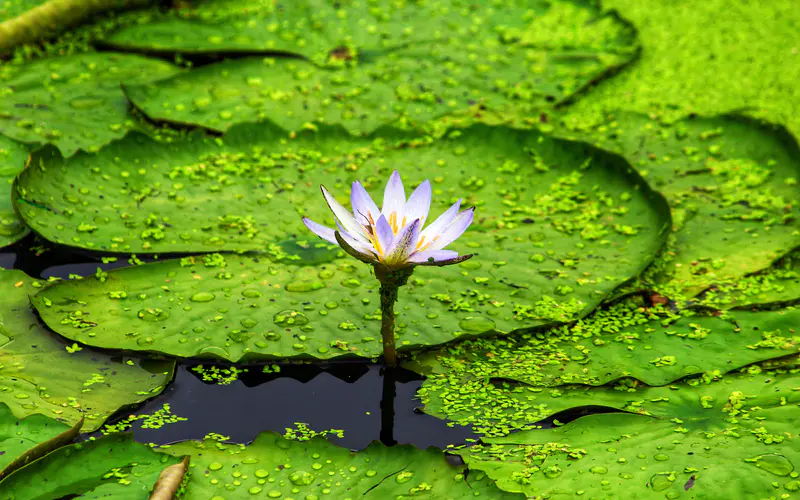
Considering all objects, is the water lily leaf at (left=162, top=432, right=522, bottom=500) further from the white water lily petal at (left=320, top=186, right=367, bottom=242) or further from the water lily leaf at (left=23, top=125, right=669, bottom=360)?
the white water lily petal at (left=320, top=186, right=367, bottom=242)

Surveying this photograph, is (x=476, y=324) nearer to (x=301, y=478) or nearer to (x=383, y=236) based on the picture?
(x=383, y=236)

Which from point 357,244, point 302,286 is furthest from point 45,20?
point 357,244

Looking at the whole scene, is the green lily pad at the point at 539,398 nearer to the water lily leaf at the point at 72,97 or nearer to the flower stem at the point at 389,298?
the flower stem at the point at 389,298

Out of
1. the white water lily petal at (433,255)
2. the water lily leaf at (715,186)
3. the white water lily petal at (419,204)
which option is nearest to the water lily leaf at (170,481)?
the white water lily petal at (433,255)

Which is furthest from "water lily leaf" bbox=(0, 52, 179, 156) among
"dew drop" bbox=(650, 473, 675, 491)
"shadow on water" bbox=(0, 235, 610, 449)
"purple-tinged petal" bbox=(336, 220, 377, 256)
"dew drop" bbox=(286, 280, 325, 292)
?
"dew drop" bbox=(650, 473, 675, 491)

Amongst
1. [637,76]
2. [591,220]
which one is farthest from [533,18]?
[591,220]

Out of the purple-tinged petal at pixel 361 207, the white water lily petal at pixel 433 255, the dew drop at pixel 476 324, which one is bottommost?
the dew drop at pixel 476 324
